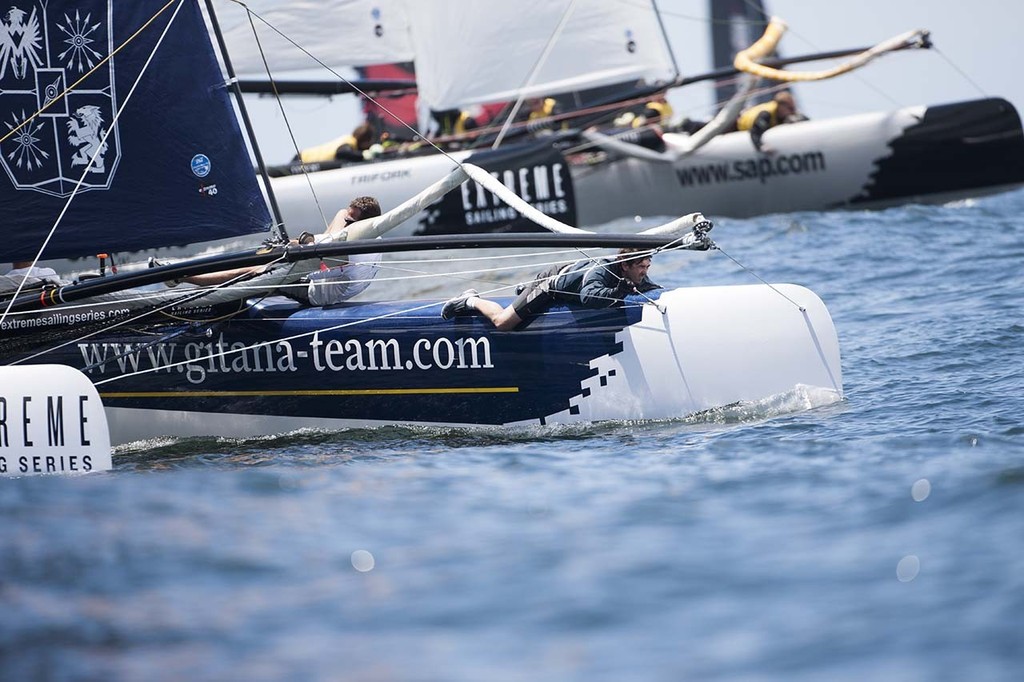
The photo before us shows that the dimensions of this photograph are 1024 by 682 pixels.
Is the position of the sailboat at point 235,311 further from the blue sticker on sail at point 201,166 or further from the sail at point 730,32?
the sail at point 730,32

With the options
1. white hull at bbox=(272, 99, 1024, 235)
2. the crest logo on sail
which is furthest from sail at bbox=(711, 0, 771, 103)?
the crest logo on sail

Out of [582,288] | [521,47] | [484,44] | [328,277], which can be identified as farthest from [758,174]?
[582,288]

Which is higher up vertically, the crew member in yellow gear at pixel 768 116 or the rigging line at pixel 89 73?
the rigging line at pixel 89 73

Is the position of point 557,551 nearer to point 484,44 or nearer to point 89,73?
point 89,73

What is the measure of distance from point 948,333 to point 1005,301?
1133 millimetres

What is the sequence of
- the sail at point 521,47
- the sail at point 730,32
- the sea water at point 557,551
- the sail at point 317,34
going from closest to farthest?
the sea water at point 557,551, the sail at point 317,34, the sail at point 521,47, the sail at point 730,32

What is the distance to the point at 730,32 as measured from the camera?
2527 cm

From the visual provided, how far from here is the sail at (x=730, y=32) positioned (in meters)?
22.4

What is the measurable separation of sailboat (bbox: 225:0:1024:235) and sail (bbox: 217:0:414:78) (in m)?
0.02

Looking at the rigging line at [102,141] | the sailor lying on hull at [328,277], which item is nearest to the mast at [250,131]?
the sailor lying on hull at [328,277]

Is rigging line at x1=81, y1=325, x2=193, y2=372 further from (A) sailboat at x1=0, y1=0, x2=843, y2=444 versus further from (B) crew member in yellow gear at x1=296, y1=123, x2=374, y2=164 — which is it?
(B) crew member in yellow gear at x1=296, y1=123, x2=374, y2=164

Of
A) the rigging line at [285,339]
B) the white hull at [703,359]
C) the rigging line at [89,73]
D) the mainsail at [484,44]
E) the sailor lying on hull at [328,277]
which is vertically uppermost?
the rigging line at [89,73]

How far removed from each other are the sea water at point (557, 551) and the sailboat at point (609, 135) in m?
7.79

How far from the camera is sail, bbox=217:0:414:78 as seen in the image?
13391 millimetres
